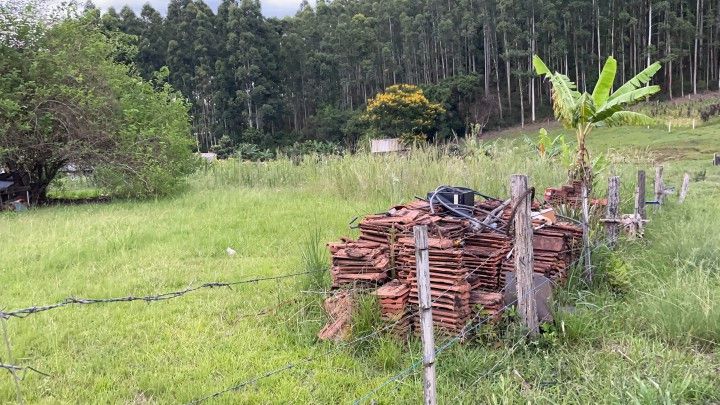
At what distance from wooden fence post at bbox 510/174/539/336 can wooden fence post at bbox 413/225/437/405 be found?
1257 millimetres

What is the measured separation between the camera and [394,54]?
149 feet

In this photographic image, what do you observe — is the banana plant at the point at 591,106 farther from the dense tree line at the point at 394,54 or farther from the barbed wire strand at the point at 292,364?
the dense tree line at the point at 394,54

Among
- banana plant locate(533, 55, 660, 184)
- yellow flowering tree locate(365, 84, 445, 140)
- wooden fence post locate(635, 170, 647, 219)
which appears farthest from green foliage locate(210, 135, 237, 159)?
wooden fence post locate(635, 170, 647, 219)

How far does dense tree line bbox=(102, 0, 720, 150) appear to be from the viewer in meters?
36.6

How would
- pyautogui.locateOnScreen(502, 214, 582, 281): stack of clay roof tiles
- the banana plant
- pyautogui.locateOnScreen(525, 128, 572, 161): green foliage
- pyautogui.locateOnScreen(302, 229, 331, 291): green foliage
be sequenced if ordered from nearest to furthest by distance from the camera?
pyautogui.locateOnScreen(502, 214, 582, 281): stack of clay roof tiles → pyautogui.locateOnScreen(302, 229, 331, 291): green foliage → the banana plant → pyautogui.locateOnScreen(525, 128, 572, 161): green foliage

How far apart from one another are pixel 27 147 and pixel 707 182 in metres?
14.9

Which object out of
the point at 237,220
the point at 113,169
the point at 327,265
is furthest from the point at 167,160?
the point at 327,265

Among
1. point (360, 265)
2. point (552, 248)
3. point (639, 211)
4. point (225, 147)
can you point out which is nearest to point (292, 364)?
point (360, 265)

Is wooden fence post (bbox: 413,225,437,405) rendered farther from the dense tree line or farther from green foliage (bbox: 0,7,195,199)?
the dense tree line

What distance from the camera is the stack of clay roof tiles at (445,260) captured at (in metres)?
3.64

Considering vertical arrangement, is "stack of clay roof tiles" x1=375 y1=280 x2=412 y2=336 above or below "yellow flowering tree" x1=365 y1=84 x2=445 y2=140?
below

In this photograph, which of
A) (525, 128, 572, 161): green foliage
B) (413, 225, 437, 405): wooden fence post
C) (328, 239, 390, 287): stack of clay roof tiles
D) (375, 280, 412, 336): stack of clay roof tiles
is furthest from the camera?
(525, 128, 572, 161): green foliage

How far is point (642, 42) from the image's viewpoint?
3812 cm

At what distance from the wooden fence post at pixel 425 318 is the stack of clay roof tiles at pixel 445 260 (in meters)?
1.19
